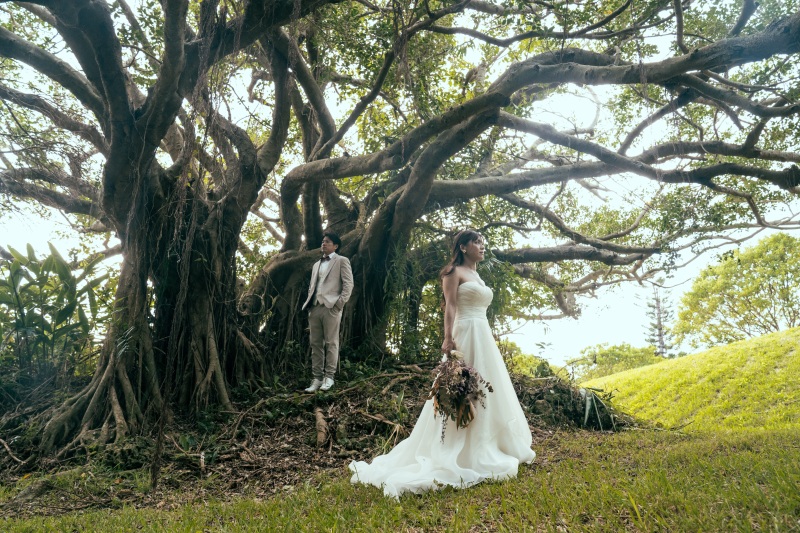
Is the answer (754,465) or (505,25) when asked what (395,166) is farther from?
(754,465)

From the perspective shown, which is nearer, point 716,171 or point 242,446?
point 242,446

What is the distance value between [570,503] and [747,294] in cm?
2572

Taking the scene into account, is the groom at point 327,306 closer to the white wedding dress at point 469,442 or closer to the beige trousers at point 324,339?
the beige trousers at point 324,339

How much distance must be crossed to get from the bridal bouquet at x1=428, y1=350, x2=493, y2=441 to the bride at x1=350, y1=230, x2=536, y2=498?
106 millimetres

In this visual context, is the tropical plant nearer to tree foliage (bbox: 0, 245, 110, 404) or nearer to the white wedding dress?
tree foliage (bbox: 0, 245, 110, 404)

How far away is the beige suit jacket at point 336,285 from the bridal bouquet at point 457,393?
3.04 metres

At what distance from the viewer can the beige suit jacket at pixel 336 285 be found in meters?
7.50

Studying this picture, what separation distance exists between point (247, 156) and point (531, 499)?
247 inches

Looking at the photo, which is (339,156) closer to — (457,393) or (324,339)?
(324,339)

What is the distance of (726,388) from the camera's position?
33.9 ft

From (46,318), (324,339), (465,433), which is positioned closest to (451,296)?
(465,433)

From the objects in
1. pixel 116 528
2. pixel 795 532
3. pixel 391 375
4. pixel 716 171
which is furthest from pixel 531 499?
pixel 716 171

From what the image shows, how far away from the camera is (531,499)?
3.45 meters

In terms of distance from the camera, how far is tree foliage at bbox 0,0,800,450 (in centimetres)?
616
